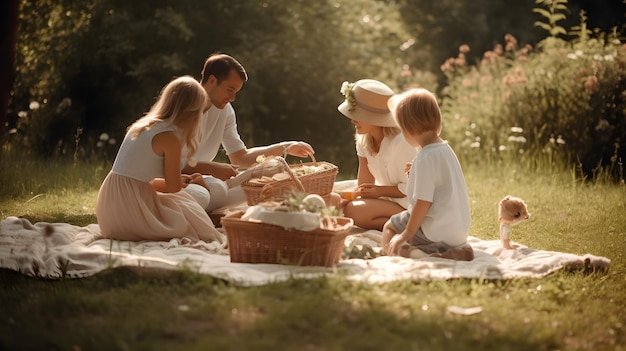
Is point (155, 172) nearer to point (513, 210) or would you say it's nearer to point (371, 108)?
point (371, 108)

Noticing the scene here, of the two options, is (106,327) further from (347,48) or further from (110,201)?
(347,48)

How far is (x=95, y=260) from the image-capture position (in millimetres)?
5359

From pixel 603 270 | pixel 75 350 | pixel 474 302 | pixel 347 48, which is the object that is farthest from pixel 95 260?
pixel 347 48

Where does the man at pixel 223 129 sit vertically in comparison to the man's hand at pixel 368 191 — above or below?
above

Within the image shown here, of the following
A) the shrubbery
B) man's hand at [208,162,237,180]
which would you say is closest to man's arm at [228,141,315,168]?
man's hand at [208,162,237,180]

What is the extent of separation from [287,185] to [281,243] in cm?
139

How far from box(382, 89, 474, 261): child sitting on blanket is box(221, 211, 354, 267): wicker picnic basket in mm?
561

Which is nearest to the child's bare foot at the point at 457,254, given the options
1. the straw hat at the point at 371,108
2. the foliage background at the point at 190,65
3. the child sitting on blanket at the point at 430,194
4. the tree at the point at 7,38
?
the child sitting on blanket at the point at 430,194

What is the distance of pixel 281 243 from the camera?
213 inches

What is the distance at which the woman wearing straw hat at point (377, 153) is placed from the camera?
22.6 ft

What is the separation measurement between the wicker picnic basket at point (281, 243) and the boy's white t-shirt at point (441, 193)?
0.64 m

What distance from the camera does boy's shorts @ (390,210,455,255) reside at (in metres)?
5.84

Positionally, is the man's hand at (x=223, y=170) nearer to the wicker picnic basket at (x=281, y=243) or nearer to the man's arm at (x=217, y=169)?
the man's arm at (x=217, y=169)

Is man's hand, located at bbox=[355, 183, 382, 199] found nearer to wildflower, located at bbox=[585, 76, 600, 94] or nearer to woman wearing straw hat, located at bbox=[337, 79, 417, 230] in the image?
woman wearing straw hat, located at bbox=[337, 79, 417, 230]
